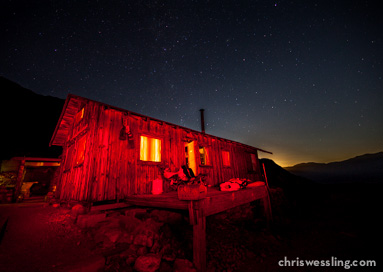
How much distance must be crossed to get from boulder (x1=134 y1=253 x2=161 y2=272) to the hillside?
1150 inches

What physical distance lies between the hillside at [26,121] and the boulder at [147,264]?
29205 mm

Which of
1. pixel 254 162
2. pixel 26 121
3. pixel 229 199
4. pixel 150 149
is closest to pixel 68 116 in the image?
pixel 150 149

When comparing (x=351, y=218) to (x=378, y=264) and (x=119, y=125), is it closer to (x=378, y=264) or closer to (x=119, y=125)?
(x=378, y=264)

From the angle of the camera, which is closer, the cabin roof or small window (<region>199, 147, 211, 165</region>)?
the cabin roof

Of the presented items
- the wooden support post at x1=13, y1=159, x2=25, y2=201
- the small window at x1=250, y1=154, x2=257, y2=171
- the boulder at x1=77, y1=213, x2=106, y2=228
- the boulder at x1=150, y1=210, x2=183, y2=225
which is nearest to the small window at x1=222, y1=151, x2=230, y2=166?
the small window at x1=250, y1=154, x2=257, y2=171

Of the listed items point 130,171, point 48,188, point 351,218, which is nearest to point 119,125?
point 130,171

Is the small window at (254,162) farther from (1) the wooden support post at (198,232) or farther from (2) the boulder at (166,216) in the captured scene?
(1) the wooden support post at (198,232)

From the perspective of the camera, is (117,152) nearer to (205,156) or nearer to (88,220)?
(88,220)

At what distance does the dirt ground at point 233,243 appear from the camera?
11.0 ft

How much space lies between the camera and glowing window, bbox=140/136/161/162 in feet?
25.4

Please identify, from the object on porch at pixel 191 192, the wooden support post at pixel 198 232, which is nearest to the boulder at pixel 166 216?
the wooden support post at pixel 198 232

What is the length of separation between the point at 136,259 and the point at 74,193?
4.78 m

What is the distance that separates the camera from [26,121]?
2930 centimetres

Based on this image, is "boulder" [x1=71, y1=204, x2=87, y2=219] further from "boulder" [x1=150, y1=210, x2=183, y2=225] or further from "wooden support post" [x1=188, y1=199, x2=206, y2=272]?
"wooden support post" [x1=188, y1=199, x2=206, y2=272]
